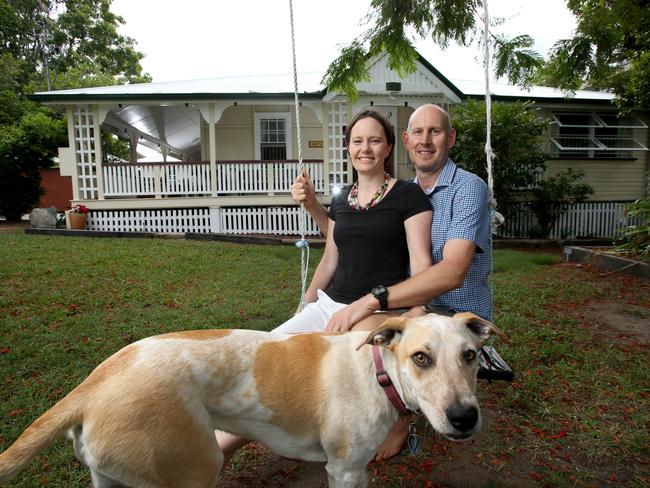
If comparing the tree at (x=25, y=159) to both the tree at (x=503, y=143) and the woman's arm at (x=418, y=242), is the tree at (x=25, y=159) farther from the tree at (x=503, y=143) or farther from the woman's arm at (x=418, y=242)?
the woman's arm at (x=418, y=242)

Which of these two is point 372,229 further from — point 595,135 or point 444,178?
point 595,135

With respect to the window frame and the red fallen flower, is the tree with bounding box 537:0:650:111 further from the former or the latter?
the window frame

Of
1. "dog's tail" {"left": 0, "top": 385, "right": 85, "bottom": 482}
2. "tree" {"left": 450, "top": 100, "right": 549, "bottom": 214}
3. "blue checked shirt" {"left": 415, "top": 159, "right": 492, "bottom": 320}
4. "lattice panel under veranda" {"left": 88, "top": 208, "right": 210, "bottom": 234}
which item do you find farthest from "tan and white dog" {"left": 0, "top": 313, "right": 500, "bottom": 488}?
"lattice panel under veranda" {"left": 88, "top": 208, "right": 210, "bottom": 234}

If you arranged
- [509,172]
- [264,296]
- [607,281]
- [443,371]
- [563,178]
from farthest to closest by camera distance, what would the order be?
[563,178], [509,172], [607,281], [264,296], [443,371]

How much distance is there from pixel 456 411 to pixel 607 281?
7.27 meters

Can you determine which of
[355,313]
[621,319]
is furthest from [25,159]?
[621,319]

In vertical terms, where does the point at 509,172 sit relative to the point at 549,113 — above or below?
below

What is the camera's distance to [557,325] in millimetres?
5305

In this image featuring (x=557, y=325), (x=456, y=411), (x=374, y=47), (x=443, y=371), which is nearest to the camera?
(x=456, y=411)

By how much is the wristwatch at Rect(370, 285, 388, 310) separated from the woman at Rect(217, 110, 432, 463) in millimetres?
214

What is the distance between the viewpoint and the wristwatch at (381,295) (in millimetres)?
2418

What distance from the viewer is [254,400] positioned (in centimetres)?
185

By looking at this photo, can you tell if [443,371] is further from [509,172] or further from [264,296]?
[509,172]

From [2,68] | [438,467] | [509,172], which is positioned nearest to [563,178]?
[509,172]
